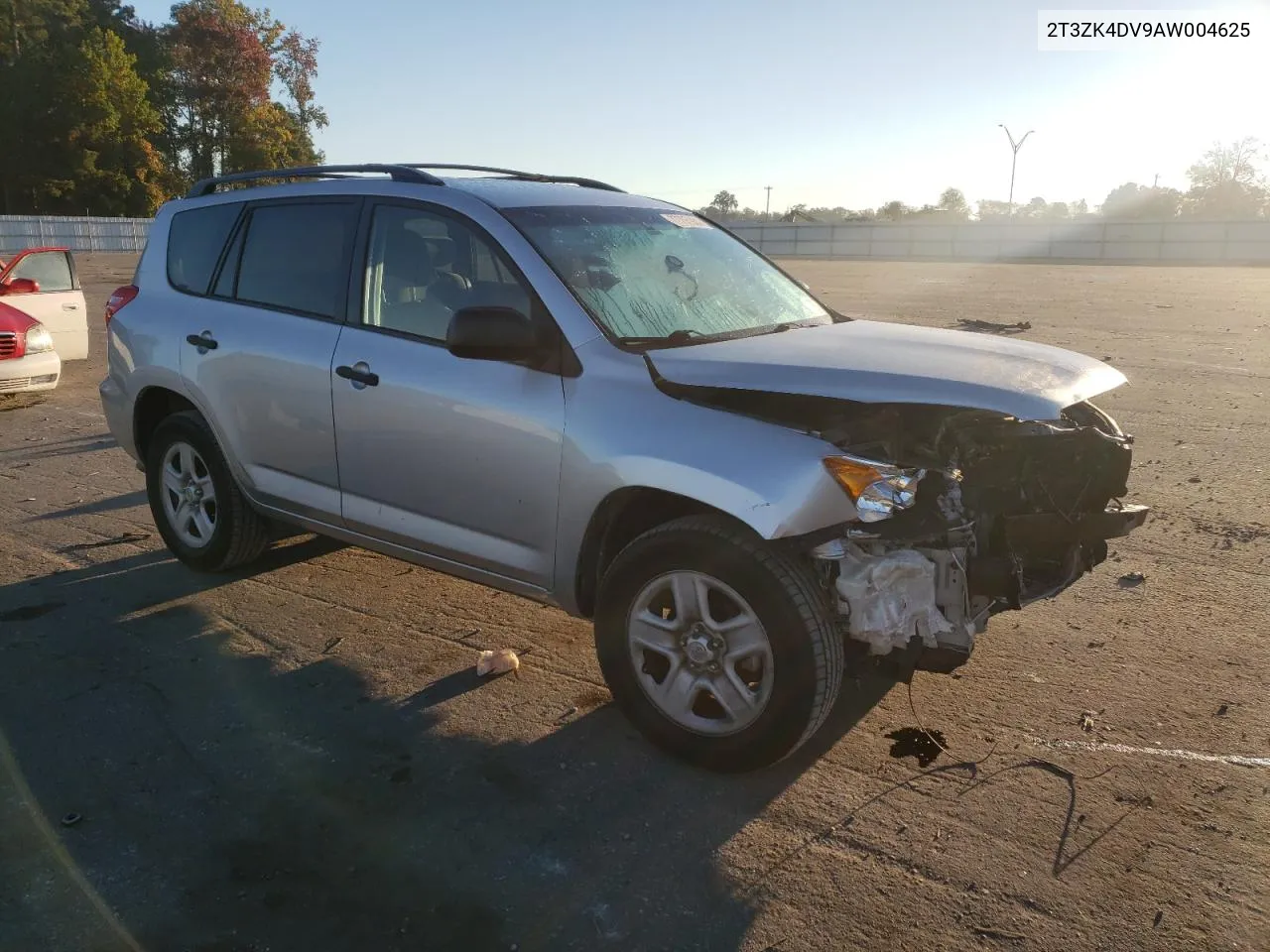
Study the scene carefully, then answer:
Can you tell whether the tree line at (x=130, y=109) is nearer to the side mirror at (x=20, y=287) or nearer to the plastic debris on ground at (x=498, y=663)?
the side mirror at (x=20, y=287)

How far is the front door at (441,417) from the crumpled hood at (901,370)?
2.02 feet

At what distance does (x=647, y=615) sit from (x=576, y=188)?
224 cm

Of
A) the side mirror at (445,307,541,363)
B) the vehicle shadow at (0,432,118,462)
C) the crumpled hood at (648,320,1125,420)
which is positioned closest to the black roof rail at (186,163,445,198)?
the side mirror at (445,307,541,363)

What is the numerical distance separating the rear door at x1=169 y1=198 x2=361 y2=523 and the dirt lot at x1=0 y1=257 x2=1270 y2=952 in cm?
71

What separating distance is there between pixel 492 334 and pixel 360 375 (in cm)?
89

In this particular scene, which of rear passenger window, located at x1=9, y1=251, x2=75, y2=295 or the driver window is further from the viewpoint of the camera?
rear passenger window, located at x1=9, y1=251, x2=75, y2=295

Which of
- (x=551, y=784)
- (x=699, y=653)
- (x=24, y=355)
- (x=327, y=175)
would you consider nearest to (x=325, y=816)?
(x=551, y=784)

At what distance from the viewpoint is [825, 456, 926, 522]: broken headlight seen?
3111 millimetres

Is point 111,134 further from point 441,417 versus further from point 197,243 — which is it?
point 441,417

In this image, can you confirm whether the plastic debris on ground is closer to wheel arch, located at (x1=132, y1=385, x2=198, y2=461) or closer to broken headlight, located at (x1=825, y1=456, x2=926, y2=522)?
broken headlight, located at (x1=825, y1=456, x2=926, y2=522)

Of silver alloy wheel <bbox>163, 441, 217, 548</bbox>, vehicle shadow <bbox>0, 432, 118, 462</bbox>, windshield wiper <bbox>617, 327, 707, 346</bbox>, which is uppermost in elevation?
windshield wiper <bbox>617, 327, 707, 346</bbox>

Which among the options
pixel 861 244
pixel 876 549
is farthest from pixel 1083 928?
pixel 861 244

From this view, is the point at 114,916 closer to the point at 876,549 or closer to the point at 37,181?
the point at 876,549

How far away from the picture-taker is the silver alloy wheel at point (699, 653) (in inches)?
130
